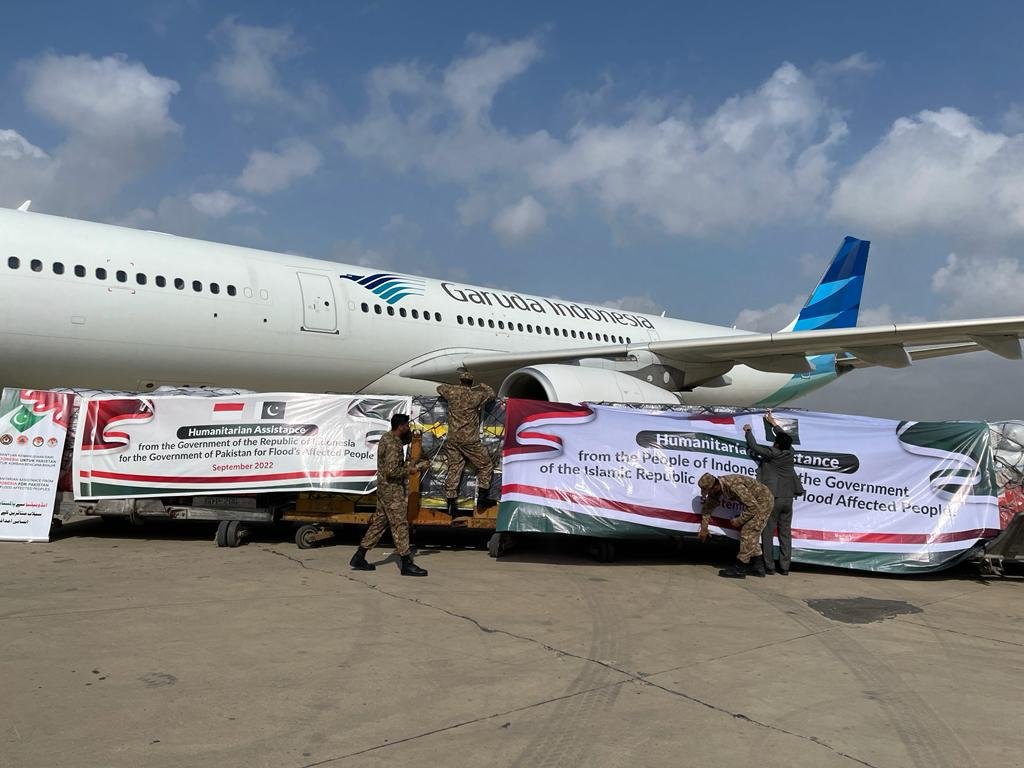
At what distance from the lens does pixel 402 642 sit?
14.1ft

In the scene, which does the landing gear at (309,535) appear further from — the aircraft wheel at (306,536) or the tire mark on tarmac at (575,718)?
the tire mark on tarmac at (575,718)

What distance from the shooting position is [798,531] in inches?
287

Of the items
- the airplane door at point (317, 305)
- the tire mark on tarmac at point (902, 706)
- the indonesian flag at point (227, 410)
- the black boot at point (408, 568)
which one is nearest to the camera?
the tire mark on tarmac at point (902, 706)

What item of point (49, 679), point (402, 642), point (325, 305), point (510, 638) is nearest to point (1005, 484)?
point (510, 638)

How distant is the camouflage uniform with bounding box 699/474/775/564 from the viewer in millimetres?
6754

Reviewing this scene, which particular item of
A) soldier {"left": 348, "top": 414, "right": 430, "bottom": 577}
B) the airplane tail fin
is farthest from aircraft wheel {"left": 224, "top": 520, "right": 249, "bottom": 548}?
the airplane tail fin

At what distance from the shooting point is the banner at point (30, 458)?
731 centimetres

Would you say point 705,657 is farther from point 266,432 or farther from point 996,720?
point 266,432

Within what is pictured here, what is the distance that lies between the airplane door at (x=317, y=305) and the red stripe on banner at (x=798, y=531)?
516cm

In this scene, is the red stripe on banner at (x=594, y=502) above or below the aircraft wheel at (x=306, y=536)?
above

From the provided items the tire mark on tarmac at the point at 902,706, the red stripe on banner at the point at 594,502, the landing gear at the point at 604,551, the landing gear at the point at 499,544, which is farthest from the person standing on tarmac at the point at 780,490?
the landing gear at the point at 499,544

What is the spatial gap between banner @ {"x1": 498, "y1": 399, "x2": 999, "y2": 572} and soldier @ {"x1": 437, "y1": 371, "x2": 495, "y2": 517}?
0.27 metres

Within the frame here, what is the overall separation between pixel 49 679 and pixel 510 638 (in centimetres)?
238

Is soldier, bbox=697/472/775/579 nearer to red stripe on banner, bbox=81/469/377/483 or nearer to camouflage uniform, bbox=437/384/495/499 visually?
camouflage uniform, bbox=437/384/495/499
